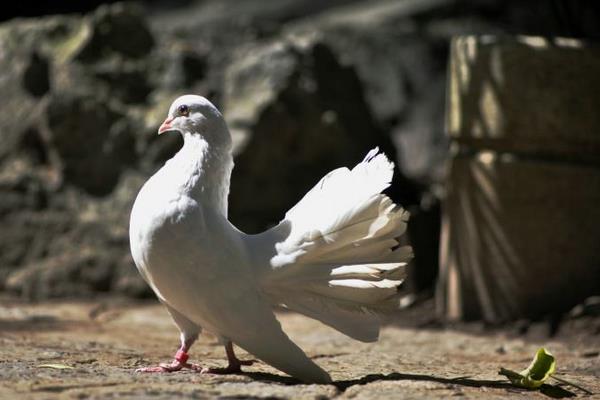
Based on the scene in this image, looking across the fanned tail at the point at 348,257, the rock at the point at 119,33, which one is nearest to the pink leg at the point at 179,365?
the fanned tail at the point at 348,257

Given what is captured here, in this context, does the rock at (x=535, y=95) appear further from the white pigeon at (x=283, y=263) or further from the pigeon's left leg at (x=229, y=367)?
the pigeon's left leg at (x=229, y=367)

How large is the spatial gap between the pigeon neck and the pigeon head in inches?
0.9

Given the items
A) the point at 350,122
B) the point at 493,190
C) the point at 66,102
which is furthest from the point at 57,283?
the point at 493,190

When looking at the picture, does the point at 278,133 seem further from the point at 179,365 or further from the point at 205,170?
the point at 179,365

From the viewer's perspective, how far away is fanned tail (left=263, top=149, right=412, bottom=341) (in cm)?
342

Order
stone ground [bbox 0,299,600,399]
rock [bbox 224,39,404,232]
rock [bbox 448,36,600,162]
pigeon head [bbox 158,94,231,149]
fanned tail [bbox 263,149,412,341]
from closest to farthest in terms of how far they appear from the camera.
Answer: stone ground [bbox 0,299,600,399] → fanned tail [bbox 263,149,412,341] → pigeon head [bbox 158,94,231,149] → rock [bbox 448,36,600,162] → rock [bbox 224,39,404,232]

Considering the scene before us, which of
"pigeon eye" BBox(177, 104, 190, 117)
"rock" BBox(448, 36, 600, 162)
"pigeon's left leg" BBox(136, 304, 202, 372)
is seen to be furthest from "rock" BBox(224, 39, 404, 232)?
"pigeon's left leg" BBox(136, 304, 202, 372)

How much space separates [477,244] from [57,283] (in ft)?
9.26

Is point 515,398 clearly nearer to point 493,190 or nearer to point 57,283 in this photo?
point 493,190

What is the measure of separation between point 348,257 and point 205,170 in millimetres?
662

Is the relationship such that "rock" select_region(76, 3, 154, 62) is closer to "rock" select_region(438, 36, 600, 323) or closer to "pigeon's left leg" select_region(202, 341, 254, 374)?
"rock" select_region(438, 36, 600, 323)

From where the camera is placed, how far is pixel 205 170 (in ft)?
11.9

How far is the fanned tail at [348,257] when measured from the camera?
3422 millimetres

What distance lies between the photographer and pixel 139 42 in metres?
7.05
